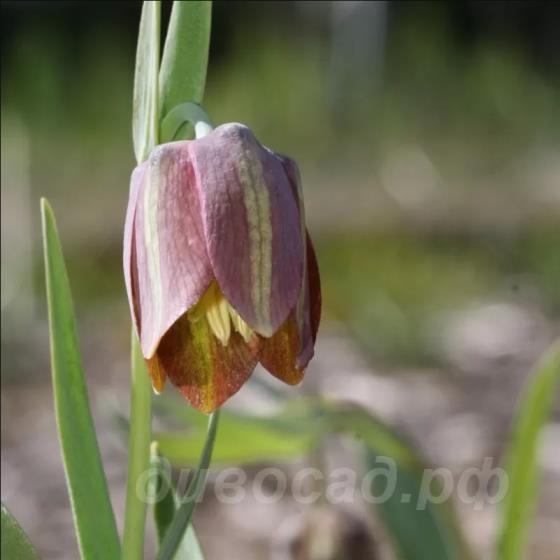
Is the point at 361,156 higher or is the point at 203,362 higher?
the point at 203,362

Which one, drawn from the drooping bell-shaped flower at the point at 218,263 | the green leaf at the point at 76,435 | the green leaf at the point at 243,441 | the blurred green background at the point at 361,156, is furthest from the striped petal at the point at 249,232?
the blurred green background at the point at 361,156

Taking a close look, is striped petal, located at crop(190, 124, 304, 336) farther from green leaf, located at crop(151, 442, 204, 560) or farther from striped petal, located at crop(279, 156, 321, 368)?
green leaf, located at crop(151, 442, 204, 560)

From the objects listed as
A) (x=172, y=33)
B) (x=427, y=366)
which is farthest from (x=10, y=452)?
(x=172, y=33)

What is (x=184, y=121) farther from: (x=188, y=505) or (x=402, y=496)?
(x=402, y=496)

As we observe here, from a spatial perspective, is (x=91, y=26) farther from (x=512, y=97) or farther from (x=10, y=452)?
(x=10, y=452)

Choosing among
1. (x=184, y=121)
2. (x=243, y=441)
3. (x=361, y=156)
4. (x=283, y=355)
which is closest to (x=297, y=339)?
(x=283, y=355)

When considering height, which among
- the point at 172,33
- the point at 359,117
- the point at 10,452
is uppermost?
the point at 172,33
